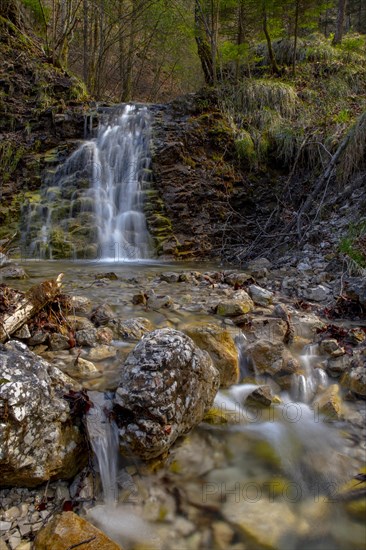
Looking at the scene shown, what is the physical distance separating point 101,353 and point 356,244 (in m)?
3.70

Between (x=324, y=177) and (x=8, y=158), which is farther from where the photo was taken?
(x=8, y=158)

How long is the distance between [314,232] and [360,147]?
174cm

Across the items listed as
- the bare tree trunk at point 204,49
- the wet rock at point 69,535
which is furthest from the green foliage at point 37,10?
the wet rock at point 69,535

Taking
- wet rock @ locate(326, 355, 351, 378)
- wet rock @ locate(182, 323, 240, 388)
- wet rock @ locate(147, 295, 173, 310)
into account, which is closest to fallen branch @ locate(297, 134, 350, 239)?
wet rock @ locate(147, 295, 173, 310)

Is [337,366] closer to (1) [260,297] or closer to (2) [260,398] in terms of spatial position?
(2) [260,398]

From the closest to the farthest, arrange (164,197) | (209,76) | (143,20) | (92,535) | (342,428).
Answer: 1. (92,535)
2. (342,428)
3. (164,197)
4. (209,76)
5. (143,20)

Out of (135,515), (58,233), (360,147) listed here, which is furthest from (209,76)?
(135,515)

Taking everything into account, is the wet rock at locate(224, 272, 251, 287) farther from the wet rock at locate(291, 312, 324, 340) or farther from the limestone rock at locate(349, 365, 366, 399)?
the limestone rock at locate(349, 365, 366, 399)

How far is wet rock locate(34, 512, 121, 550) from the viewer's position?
5.27 feet

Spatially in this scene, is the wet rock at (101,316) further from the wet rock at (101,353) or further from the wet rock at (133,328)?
the wet rock at (101,353)

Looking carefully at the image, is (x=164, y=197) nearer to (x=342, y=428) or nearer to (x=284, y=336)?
(x=284, y=336)

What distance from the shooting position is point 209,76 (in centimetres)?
1132

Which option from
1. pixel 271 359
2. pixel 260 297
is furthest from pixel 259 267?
pixel 271 359

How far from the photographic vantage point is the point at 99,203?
8.09 meters
